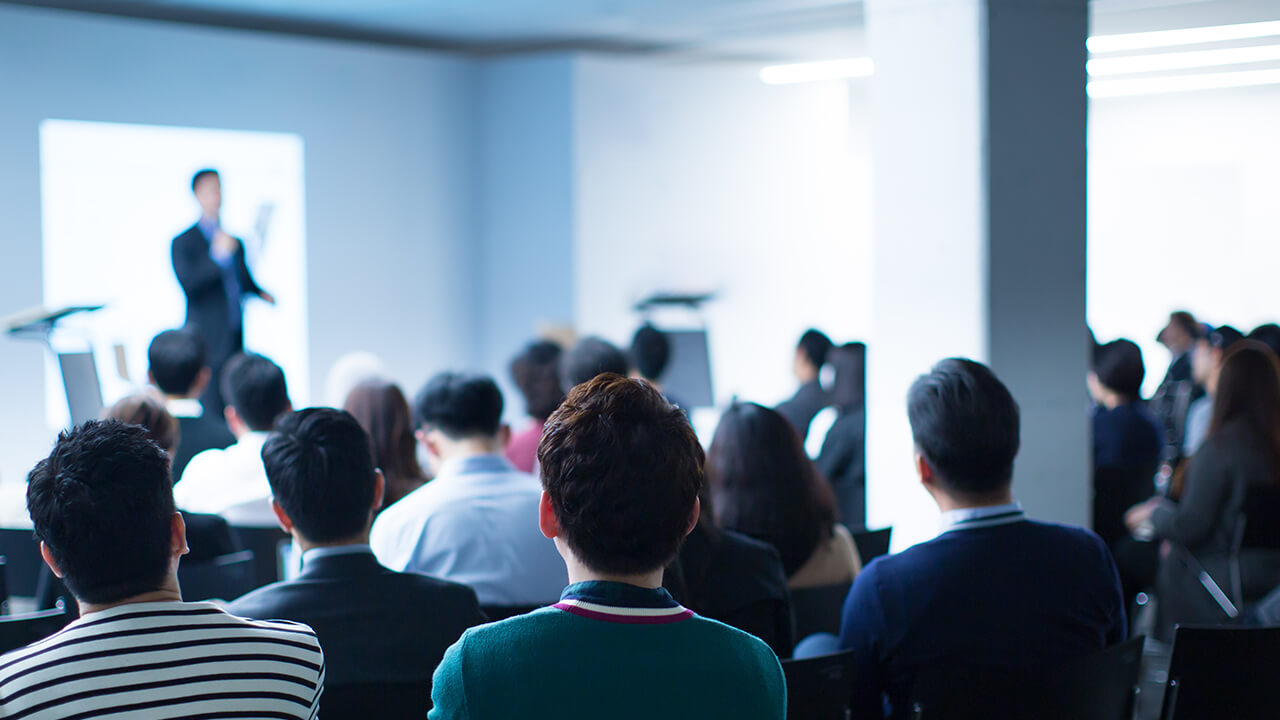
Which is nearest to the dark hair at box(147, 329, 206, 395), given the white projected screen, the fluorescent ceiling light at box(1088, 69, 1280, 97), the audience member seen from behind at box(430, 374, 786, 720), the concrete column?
the white projected screen

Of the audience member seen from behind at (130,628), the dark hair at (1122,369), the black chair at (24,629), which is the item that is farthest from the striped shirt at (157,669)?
the dark hair at (1122,369)

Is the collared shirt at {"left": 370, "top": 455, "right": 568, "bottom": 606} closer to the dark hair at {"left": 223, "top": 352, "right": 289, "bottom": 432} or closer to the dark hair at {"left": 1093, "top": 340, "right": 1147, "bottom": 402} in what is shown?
the dark hair at {"left": 223, "top": 352, "right": 289, "bottom": 432}

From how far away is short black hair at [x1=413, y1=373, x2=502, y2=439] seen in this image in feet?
9.98

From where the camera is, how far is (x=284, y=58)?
777 cm

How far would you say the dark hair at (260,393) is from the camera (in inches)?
147

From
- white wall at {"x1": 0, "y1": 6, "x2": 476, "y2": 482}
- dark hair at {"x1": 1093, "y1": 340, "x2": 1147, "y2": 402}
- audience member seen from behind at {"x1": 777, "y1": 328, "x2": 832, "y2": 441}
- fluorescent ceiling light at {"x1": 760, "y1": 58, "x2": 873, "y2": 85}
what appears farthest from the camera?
fluorescent ceiling light at {"x1": 760, "y1": 58, "x2": 873, "y2": 85}

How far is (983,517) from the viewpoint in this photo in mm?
2115

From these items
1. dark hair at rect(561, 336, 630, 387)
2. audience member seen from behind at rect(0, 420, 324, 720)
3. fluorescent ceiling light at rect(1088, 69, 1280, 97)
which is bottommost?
audience member seen from behind at rect(0, 420, 324, 720)

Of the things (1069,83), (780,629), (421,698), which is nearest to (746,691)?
(421,698)

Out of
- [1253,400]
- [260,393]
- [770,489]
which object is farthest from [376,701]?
[1253,400]

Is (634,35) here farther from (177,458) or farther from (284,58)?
(177,458)

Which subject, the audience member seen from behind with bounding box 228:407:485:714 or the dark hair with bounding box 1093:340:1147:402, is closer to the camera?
the audience member seen from behind with bounding box 228:407:485:714

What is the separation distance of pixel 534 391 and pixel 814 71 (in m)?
5.50

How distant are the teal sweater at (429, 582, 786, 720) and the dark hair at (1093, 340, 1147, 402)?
373 centimetres
